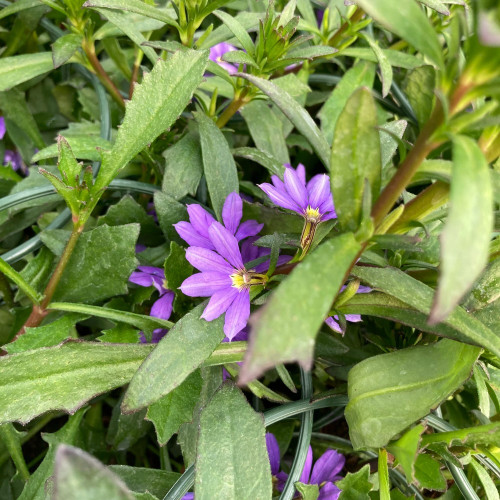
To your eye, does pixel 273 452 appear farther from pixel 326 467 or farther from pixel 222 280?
pixel 222 280

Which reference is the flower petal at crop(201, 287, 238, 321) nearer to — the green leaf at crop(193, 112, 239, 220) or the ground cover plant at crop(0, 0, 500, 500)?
the ground cover plant at crop(0, 0, 500, 500)

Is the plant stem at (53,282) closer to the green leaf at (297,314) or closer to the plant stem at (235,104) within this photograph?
the plant stem at (235,104)

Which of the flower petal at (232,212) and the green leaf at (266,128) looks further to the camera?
the green leaf at (266,128)

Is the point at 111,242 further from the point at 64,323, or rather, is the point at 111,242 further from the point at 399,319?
the point at 399,319

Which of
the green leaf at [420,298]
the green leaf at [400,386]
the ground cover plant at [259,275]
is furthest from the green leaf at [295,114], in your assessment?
the green leaf at [400,386]

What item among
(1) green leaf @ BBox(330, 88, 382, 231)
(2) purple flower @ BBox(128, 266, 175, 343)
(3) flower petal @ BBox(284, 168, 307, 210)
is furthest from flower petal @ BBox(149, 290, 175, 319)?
(1) green leaf @ BBox(330, 88, 382, 231)
